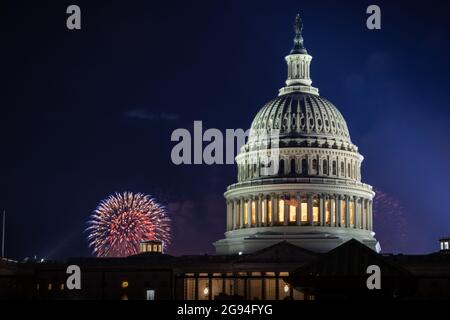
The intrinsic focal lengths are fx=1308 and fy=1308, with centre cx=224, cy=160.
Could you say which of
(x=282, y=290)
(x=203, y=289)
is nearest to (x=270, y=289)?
(x=282, y=290)

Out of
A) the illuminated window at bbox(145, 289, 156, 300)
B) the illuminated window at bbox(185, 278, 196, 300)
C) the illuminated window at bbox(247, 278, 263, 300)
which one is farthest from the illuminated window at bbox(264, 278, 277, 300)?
the illuminated window at bbox(145, 289, 156, 300)

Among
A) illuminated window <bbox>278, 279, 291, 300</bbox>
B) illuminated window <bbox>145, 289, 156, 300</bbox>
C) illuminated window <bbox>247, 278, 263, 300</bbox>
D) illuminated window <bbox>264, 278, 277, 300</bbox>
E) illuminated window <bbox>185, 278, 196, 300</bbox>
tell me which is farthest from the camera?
illuminated window <bbox>247, 278, 263, 300</bbox>

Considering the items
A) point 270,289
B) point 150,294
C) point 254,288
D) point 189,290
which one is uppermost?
point 254,288

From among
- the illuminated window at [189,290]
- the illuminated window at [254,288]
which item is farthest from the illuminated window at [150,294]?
the illuminated window at [254,288]

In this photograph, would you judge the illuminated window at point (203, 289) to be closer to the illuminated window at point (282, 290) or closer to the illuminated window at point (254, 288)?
the illuminated window at point (254, 288)

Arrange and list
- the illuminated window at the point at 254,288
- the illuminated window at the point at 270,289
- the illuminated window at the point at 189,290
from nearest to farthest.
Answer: the illuminated window at the point at 189,290, the illuminated window at the point at 270,289, the illuminated window at the point at 254,288

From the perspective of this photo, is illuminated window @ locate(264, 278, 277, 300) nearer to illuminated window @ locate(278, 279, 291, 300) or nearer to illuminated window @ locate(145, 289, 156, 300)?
illuminated window @ locate(278, 279, 291, 300)

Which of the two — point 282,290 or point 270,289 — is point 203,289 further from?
point 282,290

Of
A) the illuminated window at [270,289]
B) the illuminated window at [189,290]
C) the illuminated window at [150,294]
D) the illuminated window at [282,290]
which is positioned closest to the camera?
the illuminated window at [189,290]

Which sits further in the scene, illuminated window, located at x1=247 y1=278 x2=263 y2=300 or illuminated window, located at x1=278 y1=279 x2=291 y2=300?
illuminated window, located at x1=247 y1=278 x2=263 y2=300
